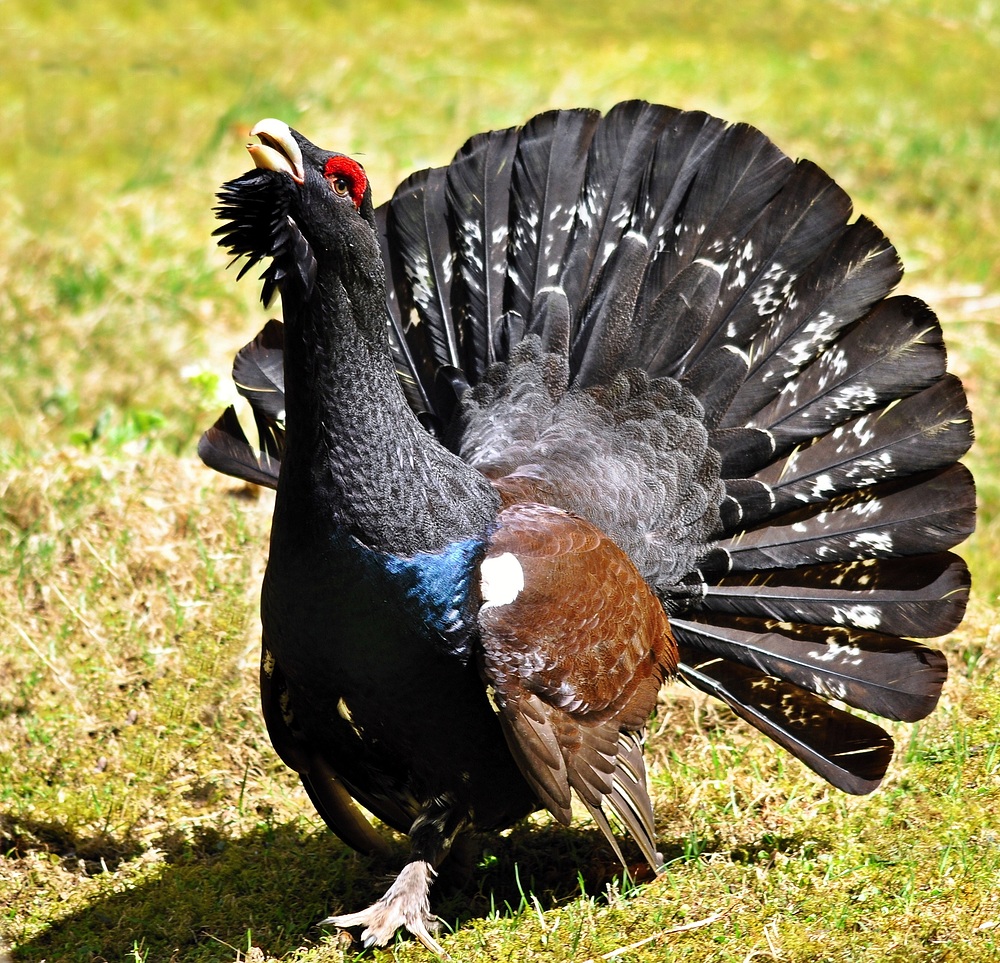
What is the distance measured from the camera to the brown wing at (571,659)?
3.69 m

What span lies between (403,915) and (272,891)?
69 cm

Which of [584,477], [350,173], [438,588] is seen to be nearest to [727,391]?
[584,477]

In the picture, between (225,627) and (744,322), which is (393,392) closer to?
(744,322)

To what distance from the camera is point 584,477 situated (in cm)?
451

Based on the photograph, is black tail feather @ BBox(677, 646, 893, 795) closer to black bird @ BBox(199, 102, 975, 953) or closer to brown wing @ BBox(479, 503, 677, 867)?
black bird @ BBox(199, 102, 975, 953)

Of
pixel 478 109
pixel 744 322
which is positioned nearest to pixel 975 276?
pixel 478 109

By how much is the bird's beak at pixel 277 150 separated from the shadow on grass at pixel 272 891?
2.32 m

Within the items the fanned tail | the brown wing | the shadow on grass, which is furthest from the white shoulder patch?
the shadow on grass

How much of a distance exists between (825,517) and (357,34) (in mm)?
8528

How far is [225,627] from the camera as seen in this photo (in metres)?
5.46

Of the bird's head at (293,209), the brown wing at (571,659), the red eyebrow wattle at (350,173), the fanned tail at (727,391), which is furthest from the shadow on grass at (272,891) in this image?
the red eyebrow wattle at (350,173)

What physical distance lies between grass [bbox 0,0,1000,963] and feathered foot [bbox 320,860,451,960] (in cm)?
8

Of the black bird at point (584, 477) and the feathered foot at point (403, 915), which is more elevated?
the black bird at point (584, 477)

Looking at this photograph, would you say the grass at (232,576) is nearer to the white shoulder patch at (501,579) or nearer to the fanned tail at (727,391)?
the fanned tail at (727,391)
